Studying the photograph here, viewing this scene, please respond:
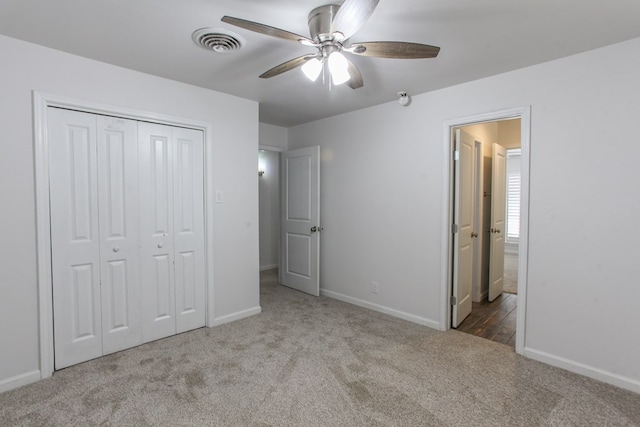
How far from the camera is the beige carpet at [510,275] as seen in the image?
15.4ft

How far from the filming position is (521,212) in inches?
103

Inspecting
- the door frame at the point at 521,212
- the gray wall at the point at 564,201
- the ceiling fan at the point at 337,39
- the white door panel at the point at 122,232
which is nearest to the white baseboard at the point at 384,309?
the gray wall at the point at 564,201

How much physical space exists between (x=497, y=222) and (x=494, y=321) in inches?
57.2

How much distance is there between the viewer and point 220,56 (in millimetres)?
2375

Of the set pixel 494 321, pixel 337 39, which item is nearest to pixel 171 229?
pixel 337 39

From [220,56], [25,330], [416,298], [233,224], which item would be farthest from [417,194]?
[25,330]

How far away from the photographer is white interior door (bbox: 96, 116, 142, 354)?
2.59m

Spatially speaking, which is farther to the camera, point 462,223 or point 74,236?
point 462,223

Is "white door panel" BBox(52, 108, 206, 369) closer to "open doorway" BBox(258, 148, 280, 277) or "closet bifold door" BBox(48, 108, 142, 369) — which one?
"closet bifold door" BBox(48, 108, 142, 369)

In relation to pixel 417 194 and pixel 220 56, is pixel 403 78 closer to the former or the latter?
pixel 417 194

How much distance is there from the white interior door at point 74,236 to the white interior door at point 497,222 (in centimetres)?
433

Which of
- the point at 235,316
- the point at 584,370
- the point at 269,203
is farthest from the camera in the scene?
the point at 269,203

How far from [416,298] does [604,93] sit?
2282 mm

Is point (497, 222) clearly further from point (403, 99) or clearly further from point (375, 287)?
point (403, 99)
